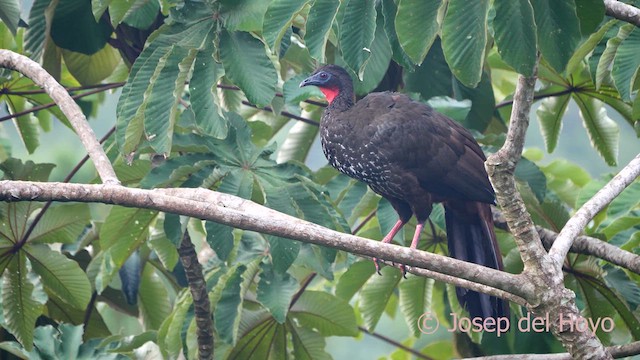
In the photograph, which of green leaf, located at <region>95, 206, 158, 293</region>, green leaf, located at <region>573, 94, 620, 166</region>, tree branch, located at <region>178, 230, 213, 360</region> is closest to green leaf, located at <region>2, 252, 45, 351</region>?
green leaf, located at <region>95, 206, 158, 293</region>

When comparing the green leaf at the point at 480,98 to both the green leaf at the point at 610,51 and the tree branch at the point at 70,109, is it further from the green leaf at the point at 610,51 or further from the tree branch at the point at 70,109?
the tree branch at the point at 70,109

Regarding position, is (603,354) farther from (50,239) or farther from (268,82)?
(50,239)

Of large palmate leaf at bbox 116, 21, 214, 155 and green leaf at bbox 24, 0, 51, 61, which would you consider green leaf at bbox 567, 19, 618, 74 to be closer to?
large palmate leaf at bbox 116, 21, 214, 155

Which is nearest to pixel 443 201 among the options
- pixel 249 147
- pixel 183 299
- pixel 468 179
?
pixel 468 179

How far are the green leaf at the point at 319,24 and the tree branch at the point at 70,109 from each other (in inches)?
25.9

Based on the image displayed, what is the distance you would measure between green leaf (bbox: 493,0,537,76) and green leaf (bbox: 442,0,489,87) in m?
0.06

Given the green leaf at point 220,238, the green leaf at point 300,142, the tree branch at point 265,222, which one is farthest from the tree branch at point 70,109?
the green leaf at point 300,142

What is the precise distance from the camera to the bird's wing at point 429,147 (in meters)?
3.56

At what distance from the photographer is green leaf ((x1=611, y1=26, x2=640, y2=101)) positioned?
3035 mm

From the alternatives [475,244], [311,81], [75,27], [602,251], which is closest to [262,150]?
[311,81]

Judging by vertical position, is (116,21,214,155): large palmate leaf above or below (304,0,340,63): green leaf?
below

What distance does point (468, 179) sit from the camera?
359cm

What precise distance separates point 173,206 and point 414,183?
50.2 inches

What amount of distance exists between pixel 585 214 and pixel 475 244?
0.89 meters
